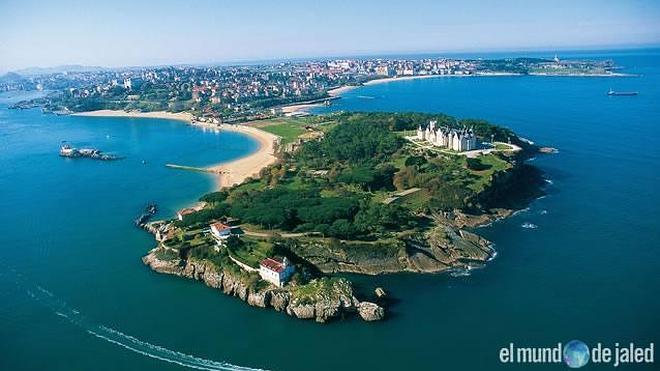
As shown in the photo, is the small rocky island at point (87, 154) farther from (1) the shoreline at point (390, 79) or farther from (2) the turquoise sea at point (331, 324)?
(1) the shoreline at point (390, 79)

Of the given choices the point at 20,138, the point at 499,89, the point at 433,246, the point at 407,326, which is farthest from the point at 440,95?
the point at 407,326

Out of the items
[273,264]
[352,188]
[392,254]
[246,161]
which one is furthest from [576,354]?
[246,161]

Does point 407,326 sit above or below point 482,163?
below

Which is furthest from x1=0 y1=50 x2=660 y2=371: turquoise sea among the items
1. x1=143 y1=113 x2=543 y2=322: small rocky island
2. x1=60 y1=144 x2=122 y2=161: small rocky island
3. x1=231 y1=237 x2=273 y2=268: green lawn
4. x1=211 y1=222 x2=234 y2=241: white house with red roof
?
x1=60 y1=144 x2=122 y2=161: small rocky island

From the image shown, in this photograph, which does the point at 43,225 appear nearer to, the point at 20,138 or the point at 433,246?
the point at 433,246

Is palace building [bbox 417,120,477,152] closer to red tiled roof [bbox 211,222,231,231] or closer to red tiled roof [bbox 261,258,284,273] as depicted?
red tiled roof [bbox 211,222,231,231]

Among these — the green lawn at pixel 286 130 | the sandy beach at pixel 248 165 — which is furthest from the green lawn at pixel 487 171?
the green lawn at pixel 286 130

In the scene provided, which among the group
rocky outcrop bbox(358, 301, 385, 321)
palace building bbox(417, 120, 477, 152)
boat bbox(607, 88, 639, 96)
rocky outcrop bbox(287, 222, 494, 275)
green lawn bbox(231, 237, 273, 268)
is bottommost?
rocky outcrop bbox(358, 301, 385, 321)
